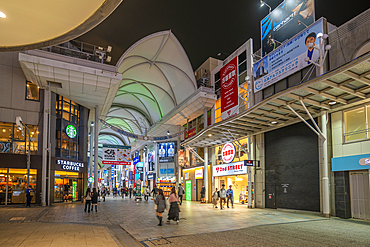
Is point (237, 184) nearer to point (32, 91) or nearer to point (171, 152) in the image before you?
point (171, 152)

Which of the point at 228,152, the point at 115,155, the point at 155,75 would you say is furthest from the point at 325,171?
the point at 155,75

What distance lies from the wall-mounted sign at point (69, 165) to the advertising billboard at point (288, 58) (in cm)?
1711

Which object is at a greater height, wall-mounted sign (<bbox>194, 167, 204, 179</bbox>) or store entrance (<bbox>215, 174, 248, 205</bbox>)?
wall-mounted sign (<bbox>194, 167, 204, 179</bbox>)

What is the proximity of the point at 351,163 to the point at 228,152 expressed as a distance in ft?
36.5

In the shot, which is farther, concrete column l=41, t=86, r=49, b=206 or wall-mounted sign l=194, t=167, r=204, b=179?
wall-mounted sign l=194, t=167, r=204, b=179

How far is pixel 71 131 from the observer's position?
85.0 feet

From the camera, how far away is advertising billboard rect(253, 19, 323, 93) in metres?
14.8

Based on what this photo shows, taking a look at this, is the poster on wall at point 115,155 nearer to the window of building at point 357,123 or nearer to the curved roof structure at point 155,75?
the curved roof structure at point 155,75

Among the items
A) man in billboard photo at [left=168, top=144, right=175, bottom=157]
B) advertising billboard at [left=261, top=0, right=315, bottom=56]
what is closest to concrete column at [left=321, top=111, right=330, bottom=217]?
advertising billboard at [left=261, top=0, right=315, bottom=56]

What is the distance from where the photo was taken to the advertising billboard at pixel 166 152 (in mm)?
40513

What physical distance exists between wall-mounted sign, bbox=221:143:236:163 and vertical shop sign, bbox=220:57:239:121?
8.02 ft

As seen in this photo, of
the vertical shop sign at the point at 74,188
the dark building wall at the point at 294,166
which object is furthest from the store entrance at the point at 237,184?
the vertical shop sign at the point at 74,188

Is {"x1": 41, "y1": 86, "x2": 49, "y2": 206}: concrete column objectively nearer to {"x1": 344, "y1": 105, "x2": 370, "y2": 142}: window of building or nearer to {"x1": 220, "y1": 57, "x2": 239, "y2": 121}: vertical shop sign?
{"x1": 220, "y1": 57, "x2": 239, "y2": 121}: vertical shop sign

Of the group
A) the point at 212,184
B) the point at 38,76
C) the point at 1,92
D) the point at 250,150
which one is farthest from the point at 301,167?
the point at 1,92
